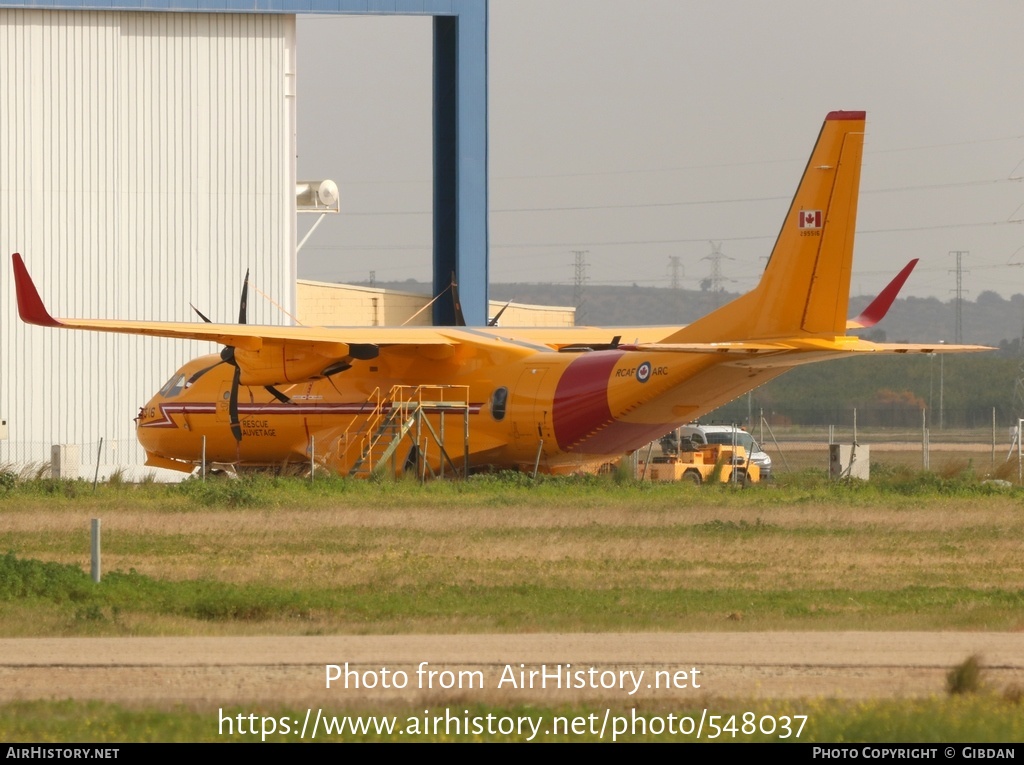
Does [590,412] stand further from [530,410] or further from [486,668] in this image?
[486,668]

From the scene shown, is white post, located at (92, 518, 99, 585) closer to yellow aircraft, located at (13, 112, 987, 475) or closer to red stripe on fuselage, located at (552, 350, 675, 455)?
yellow aircraft, located at (13, 112, 987, 475)

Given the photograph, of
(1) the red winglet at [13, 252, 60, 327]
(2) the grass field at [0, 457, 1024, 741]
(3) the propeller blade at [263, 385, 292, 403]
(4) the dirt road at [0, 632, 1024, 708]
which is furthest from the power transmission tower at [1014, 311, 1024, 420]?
(4) the dirt road at [0, 632, 1024, 708]

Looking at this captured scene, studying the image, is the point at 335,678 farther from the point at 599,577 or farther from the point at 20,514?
the point at 20,514

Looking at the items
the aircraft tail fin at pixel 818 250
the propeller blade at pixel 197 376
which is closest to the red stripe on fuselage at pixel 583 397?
the aircraft tail fin at pixel 818 250

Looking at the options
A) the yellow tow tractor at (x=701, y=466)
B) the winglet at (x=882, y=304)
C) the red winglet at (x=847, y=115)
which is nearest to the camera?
the red winglet at (x=847, y=115)

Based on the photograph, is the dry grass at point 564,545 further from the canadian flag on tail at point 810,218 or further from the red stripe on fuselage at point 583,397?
the canadian flag on tail at point 810,218

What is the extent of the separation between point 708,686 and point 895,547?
1078 centimetres

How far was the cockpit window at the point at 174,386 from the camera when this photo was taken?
3367cm

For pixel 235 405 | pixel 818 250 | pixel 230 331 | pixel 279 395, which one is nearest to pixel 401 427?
pixel 279 395

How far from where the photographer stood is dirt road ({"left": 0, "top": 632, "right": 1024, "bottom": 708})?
10469 millimetres

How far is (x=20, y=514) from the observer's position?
80.2 feet

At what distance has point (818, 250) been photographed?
81.3ft

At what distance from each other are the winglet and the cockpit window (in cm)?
1504

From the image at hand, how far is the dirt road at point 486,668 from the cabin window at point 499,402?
17.2 metres
